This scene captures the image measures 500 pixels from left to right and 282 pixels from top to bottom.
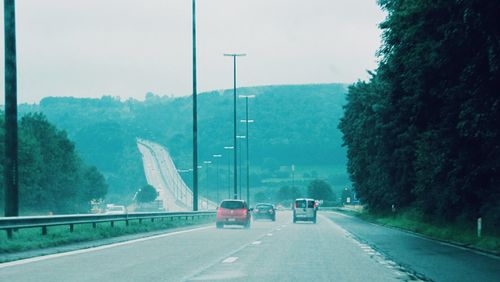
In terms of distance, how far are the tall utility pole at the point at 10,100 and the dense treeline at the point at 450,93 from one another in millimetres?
11729

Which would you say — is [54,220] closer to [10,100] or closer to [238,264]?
[10,100]

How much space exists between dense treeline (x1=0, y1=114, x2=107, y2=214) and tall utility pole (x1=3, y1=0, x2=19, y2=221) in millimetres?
73840

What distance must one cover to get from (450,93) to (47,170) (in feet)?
321

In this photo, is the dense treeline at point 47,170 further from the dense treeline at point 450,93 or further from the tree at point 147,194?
the dense treeline at point 450,93

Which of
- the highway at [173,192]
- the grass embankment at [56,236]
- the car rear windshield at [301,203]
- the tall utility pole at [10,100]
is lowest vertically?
the highway at [173,192]

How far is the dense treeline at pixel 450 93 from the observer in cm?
1966

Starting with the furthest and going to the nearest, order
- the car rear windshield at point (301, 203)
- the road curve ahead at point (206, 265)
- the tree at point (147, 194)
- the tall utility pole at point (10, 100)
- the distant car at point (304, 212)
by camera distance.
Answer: the tree at point (147, 194), the car rear windshield at point (301, 203), the distant car at point (304, 212), the tall utility pole at point (10, 100), the road curve ahead at point (206, 265)

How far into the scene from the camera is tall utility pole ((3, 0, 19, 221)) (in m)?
23.7

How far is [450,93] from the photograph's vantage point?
24.0 meters

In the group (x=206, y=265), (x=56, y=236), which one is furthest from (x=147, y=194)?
(x=206, y=265)

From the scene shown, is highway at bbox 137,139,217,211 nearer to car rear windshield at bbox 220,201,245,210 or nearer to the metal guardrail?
car rear windshield at bbox 220,201,245,210

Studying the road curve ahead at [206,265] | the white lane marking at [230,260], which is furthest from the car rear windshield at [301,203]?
the white lane marking at [230,260]

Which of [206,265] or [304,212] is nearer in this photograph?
[206,265]

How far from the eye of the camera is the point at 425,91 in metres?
28.3
